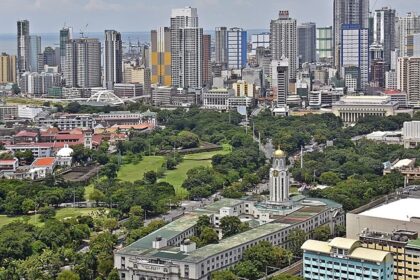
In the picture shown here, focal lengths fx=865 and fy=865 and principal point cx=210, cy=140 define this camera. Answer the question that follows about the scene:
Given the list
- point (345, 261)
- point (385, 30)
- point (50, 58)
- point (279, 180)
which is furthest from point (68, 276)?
point (50, 58)

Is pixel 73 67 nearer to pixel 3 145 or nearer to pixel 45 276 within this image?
Answer: pixel 3 145

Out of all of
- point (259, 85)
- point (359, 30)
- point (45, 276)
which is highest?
point (359, 30)

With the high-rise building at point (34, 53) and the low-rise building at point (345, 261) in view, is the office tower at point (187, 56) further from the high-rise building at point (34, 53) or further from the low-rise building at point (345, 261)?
the low-rise building at point (345, 261)

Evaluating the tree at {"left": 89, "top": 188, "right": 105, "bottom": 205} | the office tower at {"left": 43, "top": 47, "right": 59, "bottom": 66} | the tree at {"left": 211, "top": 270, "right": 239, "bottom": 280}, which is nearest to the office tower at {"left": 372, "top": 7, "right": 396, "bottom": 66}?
the office tower at {"left": 43, "top": 47, "right": 59, "bottom": 66}

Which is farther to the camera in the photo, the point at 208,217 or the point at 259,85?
the point at 259,85

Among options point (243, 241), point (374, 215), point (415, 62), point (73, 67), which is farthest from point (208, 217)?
point (73, 67)

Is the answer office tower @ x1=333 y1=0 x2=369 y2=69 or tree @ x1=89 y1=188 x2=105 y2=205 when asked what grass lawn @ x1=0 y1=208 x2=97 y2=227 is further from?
office tower @ x1=333 y1=0 x2=369 y2=69
